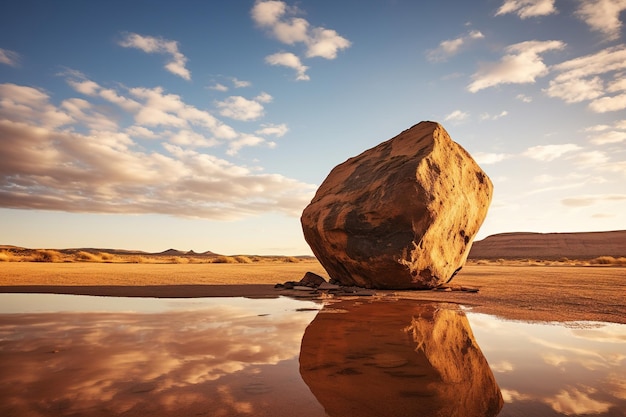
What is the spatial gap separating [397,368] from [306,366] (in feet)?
2.21

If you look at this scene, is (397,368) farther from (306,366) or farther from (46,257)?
(46,257)

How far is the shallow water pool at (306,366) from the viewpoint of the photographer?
207 centimetres

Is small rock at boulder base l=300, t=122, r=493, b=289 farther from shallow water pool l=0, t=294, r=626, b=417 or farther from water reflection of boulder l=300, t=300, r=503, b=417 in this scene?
water reflection of boulder l=300, t=300, r=503, b=417

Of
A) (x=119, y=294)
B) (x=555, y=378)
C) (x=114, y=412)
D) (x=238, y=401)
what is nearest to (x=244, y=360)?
(x=238, y=401)

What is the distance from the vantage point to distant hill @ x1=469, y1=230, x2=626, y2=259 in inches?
2744

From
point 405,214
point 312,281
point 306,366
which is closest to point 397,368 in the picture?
point 306,366

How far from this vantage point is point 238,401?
2.11 metres

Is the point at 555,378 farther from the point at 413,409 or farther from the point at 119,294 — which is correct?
the point at 119,294

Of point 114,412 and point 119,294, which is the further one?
point 119,294

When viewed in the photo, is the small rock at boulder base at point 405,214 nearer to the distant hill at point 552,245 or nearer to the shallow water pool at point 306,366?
the shallow water pool at point 306,366

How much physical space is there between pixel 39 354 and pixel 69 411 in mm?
1465

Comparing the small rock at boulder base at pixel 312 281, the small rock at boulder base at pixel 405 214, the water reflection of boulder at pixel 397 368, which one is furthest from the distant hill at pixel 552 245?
the water reflection of boulder at pixel 397 368

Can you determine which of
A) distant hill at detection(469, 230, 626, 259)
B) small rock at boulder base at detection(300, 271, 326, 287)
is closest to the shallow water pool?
small rock at boulder base at detection(300, 271, 326, 287)

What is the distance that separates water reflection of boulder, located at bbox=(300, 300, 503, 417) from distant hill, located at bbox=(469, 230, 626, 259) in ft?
241
